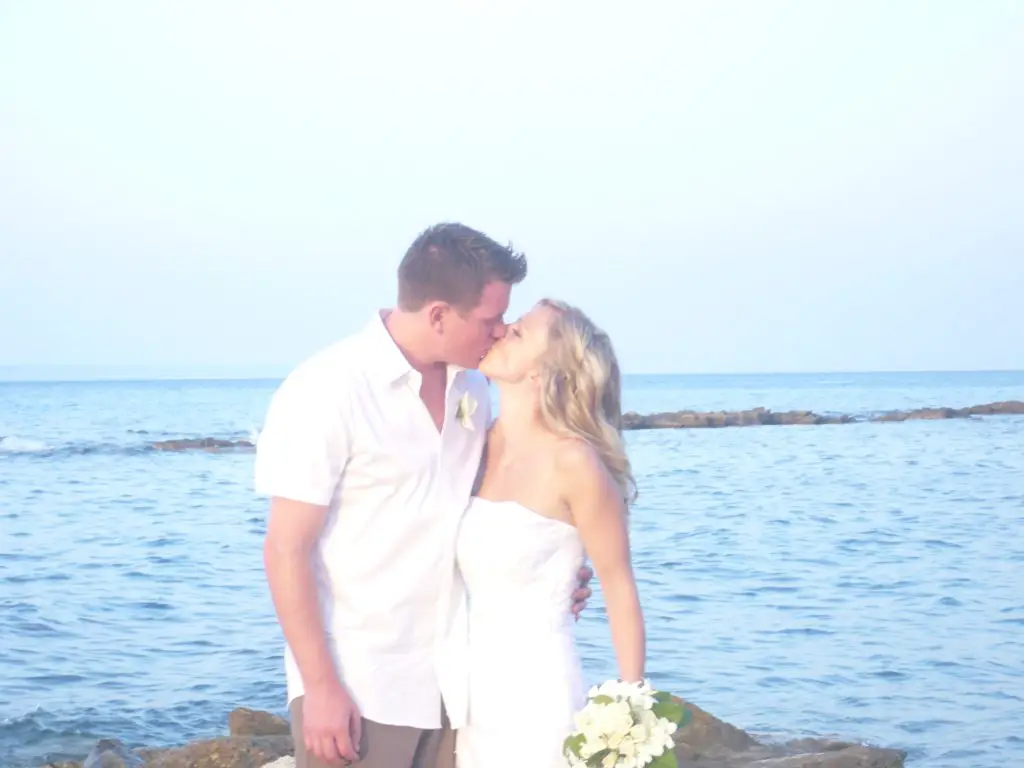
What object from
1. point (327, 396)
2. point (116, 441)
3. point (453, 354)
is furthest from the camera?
point (116, 441)

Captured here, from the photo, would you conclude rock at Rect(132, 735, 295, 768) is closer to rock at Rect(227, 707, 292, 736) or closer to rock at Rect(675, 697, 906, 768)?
rock at Rect(227, 707, 292, 736)

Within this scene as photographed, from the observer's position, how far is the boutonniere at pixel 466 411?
394 cm

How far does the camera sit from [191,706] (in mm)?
9523

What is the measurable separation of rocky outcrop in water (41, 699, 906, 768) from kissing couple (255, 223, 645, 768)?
363 cm

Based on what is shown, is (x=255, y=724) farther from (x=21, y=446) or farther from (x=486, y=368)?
(x=21, y=446)

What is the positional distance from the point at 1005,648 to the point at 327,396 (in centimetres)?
940

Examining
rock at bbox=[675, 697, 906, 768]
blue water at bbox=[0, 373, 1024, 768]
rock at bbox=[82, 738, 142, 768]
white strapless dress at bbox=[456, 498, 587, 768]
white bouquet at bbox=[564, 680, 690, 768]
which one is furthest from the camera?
blue water at bbox=[0, 373, 1024, 768]

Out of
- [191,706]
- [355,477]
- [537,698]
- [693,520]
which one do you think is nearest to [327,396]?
[355,477]

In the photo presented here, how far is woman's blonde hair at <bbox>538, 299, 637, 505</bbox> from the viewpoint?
13.3 feet

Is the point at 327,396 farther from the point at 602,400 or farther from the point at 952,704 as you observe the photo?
the point at 952,704

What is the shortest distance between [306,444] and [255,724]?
5.26m

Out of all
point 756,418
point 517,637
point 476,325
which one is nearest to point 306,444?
point 476,325

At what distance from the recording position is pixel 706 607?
12844mm

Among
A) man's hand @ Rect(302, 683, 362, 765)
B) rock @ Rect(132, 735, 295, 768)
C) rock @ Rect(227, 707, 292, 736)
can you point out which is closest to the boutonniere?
man's hand @ Rect(302, 683, 362, 765)
